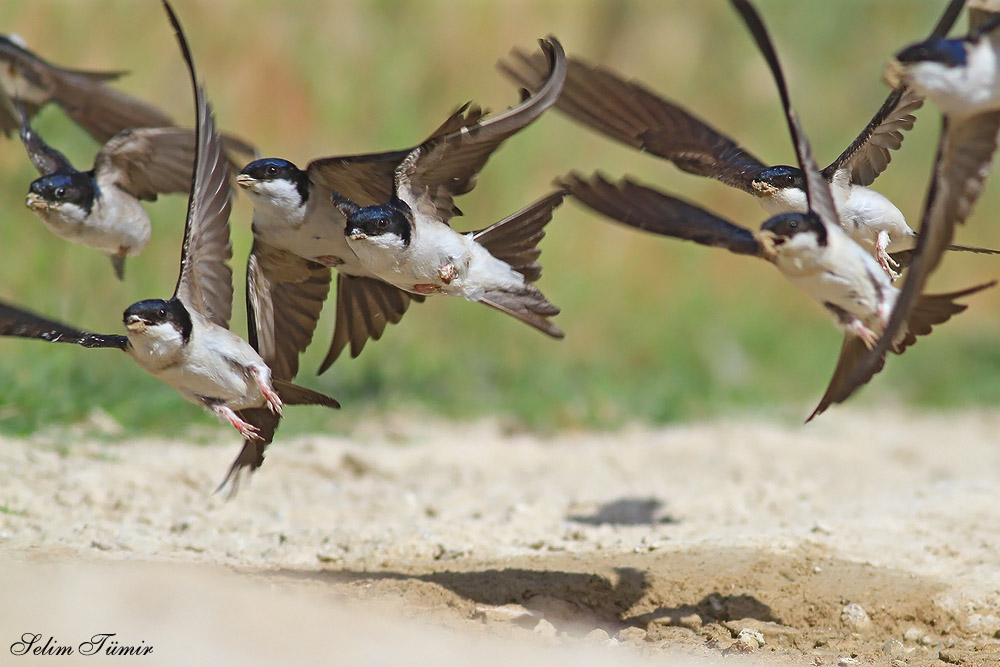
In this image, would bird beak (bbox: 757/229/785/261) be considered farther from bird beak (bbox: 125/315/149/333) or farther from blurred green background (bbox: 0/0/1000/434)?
blurred green background (bbox: 0/0/1000/434)

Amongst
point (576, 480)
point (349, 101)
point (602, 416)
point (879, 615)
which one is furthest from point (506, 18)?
point (879, 615)

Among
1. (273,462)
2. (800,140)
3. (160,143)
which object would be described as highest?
(800,140)

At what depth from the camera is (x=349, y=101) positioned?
963cm

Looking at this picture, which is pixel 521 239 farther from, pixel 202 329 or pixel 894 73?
pixel 894 73

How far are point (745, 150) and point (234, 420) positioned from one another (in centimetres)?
228

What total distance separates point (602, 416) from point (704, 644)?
4.11 m

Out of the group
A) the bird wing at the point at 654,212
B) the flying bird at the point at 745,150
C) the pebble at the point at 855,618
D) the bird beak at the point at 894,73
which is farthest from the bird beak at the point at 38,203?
the pebble at the point at 855,618

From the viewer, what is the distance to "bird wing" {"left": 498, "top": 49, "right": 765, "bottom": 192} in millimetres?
4840

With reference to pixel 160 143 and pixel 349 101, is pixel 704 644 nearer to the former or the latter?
pixel 160 143

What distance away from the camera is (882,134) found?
181 inches

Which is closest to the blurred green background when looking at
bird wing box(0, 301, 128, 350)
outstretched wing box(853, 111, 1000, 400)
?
bird wing box(0, 301, 128, 350)

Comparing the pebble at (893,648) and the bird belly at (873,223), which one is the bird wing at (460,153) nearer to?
the bird belly at (873,223)

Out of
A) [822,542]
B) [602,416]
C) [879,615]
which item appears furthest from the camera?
[602,416]

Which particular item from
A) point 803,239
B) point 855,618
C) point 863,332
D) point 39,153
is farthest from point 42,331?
point 855,618
